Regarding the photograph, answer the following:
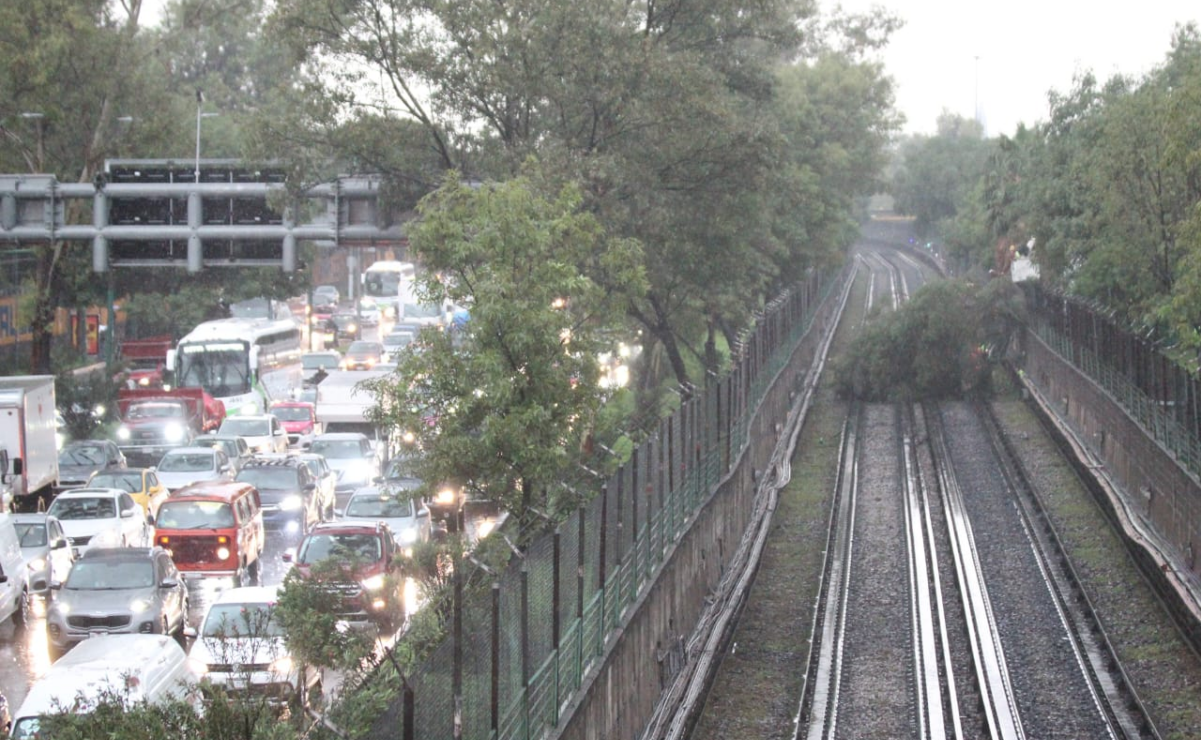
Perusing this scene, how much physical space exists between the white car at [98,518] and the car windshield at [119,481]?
2.32 meters

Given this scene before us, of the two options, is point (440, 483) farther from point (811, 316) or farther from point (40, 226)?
point (811, 316)

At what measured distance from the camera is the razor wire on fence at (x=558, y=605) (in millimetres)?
9844

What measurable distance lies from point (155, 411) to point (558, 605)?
28.4 meters

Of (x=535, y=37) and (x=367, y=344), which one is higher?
(x=535, y=37)

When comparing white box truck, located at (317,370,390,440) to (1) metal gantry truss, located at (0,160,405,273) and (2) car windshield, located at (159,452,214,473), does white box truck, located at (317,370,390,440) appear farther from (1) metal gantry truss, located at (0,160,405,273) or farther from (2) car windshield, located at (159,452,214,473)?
(1) metal gantry truss, located at (0,160,405,273)

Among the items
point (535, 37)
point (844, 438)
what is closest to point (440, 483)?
point (535, 37)

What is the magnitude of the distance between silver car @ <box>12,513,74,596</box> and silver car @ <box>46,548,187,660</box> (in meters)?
2.51

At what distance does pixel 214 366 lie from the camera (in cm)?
4766

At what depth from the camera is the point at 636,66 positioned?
2631 cm

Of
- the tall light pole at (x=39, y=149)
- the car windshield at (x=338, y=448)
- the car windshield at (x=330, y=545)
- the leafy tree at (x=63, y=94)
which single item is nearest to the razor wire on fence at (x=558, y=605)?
the car windshield at (x=330, y=545)

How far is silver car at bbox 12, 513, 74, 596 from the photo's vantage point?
22.0m

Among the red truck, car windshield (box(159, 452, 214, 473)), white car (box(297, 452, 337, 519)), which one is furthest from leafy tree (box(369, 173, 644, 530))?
the red truck

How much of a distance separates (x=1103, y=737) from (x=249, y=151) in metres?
17.5

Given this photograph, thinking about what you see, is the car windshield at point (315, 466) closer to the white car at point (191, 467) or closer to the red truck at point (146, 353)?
the white car at point (191, 467)
